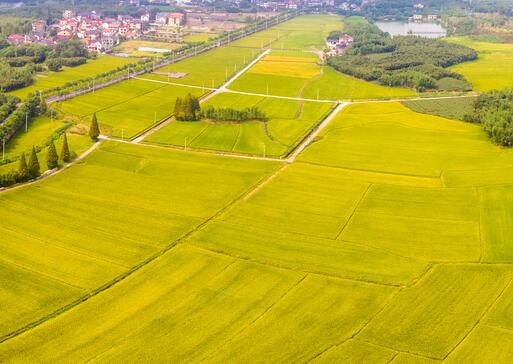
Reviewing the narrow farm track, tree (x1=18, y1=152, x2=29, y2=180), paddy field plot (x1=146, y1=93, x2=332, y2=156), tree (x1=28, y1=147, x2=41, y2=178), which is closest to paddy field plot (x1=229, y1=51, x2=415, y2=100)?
the narrow farm track

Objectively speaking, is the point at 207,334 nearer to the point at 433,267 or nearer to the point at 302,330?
the point at 302,330

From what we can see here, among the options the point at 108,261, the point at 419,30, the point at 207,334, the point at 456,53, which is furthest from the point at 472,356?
the point at 419,30

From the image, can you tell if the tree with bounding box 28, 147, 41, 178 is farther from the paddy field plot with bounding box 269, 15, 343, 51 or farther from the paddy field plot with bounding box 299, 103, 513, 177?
the paddy field plot with bounding box 269, 15, 343, 51

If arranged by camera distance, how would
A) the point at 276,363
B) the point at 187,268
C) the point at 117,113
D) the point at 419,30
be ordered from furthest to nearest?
the point at 419,30
the point at 117,113
the point at 187,268
the point at 276,363

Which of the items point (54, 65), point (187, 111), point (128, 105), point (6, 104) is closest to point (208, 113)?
point (187, 111)

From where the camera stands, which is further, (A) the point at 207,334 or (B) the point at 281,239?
(B) the point at 281,239

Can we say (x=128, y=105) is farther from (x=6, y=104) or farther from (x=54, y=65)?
(x=54, y=65)

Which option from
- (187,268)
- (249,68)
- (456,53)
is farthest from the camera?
(456,53)
